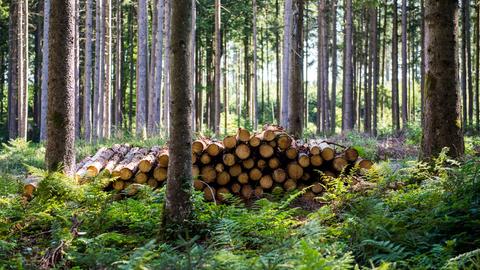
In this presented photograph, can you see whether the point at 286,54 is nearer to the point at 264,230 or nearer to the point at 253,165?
the point at 253,165

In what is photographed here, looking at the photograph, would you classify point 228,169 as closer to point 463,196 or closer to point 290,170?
point 290,170

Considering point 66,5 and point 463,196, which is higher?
point 66,5

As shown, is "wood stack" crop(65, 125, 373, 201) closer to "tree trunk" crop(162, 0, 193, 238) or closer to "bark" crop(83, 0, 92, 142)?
"tree trunk" crop(162, 0, 193, 238)

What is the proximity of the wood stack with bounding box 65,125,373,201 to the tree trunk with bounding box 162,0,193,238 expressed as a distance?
110 inches

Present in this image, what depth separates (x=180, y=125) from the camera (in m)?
5.14

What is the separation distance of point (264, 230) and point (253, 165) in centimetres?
334

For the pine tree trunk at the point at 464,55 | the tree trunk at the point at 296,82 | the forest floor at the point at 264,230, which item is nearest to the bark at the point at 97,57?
the tree trunk at the point at 296,82

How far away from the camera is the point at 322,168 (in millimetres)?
8578

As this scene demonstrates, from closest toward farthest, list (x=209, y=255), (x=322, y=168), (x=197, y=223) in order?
(x=209, y=255) < (x=197, y=223) < (x=322, y=168)

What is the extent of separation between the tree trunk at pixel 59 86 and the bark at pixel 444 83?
5.45m

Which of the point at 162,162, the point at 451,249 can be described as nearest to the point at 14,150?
the point at 162,162

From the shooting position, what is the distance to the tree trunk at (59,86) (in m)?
7.07

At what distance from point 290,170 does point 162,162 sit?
2.25 metres

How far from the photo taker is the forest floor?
11.8 ft
